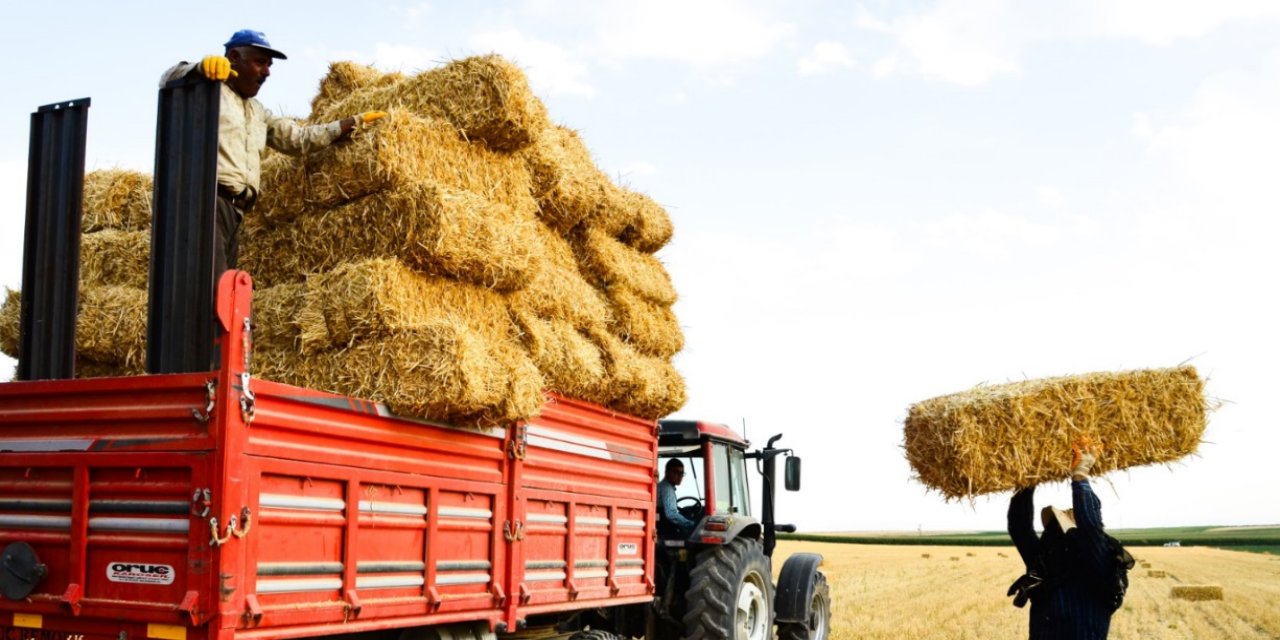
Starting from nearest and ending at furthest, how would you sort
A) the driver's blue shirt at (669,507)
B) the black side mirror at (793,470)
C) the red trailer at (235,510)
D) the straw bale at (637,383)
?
the red trailer at (235,510)
the straw bale at (637,383)
the driver's blue shirt at (669,507)
the black side mirror at (793,470)

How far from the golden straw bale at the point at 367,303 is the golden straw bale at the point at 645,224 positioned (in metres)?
3.00

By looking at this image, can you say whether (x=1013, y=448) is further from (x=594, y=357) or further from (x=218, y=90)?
(x=218, y=90)

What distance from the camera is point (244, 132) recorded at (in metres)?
6.88

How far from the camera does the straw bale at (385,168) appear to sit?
6.95 meters

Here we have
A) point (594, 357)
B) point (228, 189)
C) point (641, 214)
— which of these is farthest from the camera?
point (641, 214)

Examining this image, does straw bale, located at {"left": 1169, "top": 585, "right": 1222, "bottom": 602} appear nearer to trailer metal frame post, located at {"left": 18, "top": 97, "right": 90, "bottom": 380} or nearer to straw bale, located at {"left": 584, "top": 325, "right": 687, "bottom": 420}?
straw bale, located at {"left": 584, "top": 325, "right": 687, "bottom": 420}

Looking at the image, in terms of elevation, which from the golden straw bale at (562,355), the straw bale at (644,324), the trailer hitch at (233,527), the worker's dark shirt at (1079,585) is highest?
the straw bale at (644,324)

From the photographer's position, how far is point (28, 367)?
22.5ft

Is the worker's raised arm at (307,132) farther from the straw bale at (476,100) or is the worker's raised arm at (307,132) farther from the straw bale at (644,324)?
the straw bale at (644,324)

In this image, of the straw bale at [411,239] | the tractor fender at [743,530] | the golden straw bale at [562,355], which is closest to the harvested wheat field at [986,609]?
the tractor fender at [743,530]

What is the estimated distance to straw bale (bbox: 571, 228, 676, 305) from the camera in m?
8.95

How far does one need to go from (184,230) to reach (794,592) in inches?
268

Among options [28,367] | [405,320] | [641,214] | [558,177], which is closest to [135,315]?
[28,367]

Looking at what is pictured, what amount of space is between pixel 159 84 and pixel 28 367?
1.77 m
